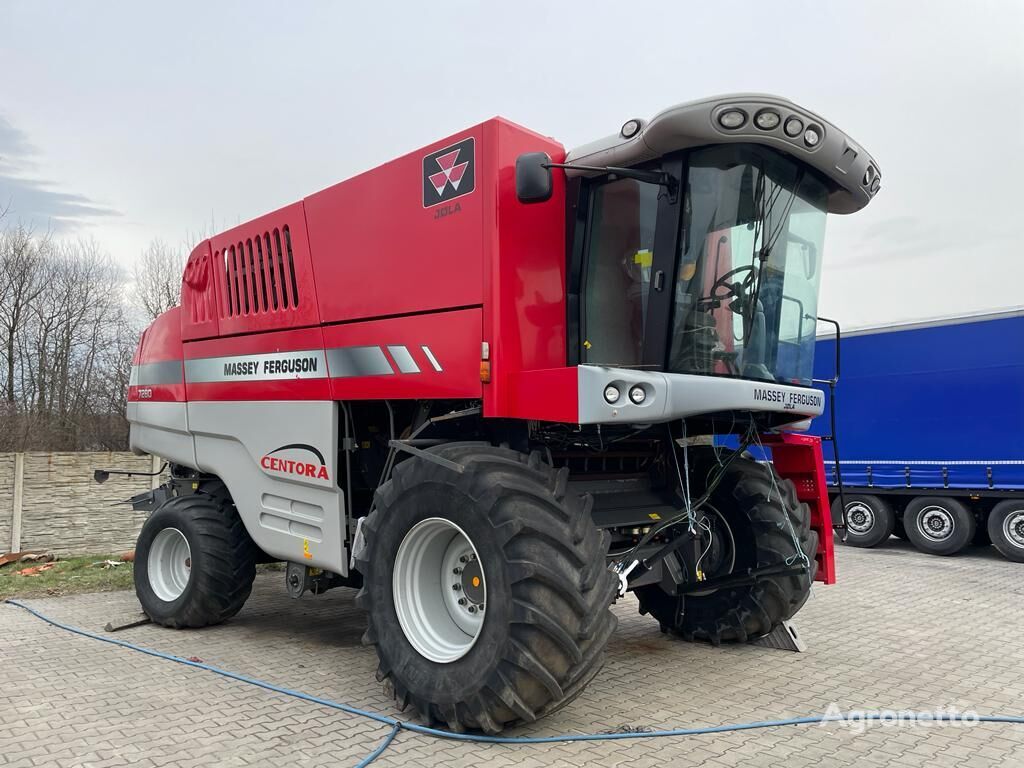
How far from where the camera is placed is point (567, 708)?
4.37 metres

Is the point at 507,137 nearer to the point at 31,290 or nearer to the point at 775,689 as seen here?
the point at 775,689

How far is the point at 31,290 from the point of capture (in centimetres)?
2089

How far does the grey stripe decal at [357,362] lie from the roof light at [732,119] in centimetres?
239

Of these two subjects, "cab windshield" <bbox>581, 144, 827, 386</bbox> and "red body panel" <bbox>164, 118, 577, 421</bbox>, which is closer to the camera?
"cab windshield" <bbox>581, 144, 827, 386</bbox>

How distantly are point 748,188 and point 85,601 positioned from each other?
7427 mm

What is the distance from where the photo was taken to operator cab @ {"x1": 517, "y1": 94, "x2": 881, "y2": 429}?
3967 mm

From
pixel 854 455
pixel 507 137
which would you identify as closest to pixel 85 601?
pixel 507 137

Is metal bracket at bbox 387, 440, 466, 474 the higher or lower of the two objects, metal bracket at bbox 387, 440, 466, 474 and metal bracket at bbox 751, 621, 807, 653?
the higher

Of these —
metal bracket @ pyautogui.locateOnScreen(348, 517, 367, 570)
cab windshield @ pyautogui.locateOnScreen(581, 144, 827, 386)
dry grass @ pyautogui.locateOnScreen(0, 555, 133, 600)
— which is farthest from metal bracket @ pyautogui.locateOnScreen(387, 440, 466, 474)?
dry grass @ pyautogui.locateOnScreen(0, 555, 133, 600)

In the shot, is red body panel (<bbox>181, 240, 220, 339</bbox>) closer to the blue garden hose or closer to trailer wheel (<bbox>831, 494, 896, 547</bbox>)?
the blue garden hose

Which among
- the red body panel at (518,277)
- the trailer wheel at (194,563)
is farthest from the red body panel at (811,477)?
the trailer wheel at (194,563)

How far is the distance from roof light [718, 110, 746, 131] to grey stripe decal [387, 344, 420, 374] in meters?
2.18

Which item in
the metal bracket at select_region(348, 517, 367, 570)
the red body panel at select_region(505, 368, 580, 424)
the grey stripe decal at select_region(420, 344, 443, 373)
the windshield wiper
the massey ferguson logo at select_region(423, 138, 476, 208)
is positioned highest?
the massey ferguson logo at select_region(423, 138, 476, 208)

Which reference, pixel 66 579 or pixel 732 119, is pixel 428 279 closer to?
pixel 732 119
